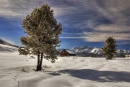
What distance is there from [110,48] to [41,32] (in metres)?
43.7

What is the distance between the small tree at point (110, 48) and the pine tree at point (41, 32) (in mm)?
42086

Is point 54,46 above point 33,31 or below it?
below

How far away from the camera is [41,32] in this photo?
17.7 metres

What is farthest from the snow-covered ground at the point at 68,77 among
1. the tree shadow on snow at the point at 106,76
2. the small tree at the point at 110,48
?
the small tree at the point at 110,48

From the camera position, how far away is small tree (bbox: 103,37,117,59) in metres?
57.3

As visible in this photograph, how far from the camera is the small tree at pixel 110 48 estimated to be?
5734 centimetres

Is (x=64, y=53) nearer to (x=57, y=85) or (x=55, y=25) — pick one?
(x=55, y=25)

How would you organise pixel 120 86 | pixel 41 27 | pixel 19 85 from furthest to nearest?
pixel 41 27 < pixel 120 86 < pixel 19 85

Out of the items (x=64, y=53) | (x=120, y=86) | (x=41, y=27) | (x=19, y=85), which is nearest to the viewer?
(x=19, y=85)

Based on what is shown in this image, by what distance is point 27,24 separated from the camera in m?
18.1

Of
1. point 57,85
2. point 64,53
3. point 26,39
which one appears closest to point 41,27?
point 26,39

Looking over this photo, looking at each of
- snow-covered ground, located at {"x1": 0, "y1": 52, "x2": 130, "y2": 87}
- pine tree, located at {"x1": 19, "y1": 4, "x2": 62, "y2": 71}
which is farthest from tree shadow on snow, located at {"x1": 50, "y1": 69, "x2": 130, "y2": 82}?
pine tree, located at {"x1": 19, "y1": 4, "x2": 62, "y2": 71}

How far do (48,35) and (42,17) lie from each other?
6.79 feet

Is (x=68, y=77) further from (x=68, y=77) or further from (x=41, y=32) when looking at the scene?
(x=41, y=32)
